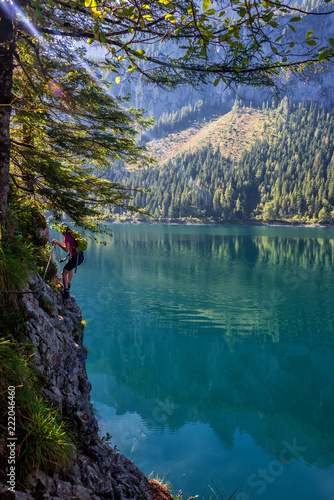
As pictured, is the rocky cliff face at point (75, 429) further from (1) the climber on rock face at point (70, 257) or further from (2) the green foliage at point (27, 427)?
(1) the climber on rock face at point (70, 257)

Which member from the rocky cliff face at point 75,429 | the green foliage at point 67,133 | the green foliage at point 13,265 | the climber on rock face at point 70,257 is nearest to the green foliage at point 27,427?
the rocky cliff face at point 75,429

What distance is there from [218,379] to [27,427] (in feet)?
52.7

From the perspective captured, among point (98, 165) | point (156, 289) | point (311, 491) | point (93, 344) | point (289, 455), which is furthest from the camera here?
point (156, 289)

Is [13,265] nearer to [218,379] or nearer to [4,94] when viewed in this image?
[4,94]

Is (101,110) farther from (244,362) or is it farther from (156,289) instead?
(156,289)

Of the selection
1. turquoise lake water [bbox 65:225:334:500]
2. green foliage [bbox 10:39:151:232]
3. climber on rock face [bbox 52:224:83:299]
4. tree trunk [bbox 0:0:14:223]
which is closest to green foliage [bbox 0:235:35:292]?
tree trunk [bbox 0:0:14:223]

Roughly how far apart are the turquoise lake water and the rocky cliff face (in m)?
5.52

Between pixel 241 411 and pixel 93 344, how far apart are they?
11.3 m

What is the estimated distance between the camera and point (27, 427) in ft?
10.6

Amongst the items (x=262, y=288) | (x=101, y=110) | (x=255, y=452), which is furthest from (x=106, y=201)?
(x=262, y=288)

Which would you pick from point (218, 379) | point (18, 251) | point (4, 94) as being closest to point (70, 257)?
point (18, 251)

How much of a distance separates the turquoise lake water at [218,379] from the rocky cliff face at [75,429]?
5.52 meters

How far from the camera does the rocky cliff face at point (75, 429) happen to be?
10.9ft

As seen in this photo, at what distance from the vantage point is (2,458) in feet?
9.64
